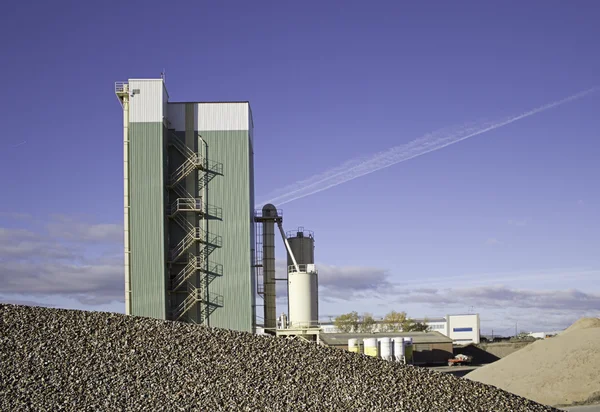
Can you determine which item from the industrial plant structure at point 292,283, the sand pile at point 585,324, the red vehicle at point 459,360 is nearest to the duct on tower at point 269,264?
the industrial plant structure at point 292,283

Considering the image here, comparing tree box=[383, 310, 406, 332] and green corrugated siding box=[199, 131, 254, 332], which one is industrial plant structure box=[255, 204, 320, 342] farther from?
tree box=[383, 310, 406, 332]

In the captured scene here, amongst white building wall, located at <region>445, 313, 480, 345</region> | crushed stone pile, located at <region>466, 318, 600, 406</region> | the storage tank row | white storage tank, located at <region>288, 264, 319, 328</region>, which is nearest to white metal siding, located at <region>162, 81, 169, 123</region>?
white storage tank, located at <region>288, 264, 319, 328</region>

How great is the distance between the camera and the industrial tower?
3962 centimetres

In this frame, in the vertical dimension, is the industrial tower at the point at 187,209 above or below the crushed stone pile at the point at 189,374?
above

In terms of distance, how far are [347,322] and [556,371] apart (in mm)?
66263

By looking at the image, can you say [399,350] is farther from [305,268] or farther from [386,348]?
[305,268]

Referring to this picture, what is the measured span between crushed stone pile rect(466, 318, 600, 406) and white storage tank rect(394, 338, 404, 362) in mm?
15341

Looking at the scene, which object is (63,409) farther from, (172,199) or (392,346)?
(392,346)

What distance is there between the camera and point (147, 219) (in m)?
39.8

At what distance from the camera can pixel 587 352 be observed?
29781mm

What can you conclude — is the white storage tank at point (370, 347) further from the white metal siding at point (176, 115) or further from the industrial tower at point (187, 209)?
the white metal siding at point (176, 115)

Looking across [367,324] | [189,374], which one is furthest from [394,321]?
[189,374]

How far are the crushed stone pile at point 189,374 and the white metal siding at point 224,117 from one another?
20.8 meters

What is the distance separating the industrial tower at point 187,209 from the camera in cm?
3962
